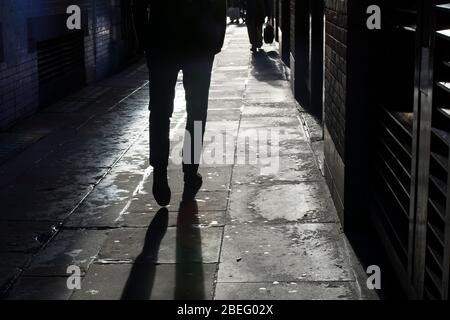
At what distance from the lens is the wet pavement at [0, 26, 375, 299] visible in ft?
13.4

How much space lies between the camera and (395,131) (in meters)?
4.21

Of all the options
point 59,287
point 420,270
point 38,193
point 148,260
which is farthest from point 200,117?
point 420,270

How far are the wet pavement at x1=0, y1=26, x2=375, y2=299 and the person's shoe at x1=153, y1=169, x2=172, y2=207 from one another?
117 millimetres

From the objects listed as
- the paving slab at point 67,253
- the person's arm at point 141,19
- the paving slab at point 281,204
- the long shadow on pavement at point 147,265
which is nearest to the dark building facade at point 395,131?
the paving slab at point 281,204

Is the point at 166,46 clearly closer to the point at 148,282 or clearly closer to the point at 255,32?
the point at 148,282

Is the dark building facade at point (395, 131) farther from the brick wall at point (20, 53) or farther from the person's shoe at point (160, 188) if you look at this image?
the brick wall at point (20, 53)

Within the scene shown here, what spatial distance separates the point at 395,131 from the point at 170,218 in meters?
1.84

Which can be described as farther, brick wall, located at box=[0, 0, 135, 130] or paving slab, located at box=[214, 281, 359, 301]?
brick wall, located at box=[0, 0, 135, 130]

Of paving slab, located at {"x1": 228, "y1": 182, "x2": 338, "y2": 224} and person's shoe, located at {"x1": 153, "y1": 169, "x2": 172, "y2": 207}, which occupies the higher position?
person's shoe, located at {"x1": 153, "y1": 169, "x2": 172, "y2": 207}

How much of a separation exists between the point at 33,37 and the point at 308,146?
14.6 ft

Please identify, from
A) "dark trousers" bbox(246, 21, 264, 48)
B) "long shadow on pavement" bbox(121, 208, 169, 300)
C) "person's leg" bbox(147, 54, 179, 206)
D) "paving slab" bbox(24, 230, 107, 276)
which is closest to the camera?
"long shadow on pavement" bbox(121, 208, 169, 300)

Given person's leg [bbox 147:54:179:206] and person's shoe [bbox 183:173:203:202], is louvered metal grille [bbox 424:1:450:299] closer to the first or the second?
person's leg [bbox 147:54:179:206]

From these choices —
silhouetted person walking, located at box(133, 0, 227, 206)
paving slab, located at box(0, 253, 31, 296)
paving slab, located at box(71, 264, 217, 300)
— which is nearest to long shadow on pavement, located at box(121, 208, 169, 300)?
paving slab, located at box(71, 264, 217, 300)

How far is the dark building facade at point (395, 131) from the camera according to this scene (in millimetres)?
3109
